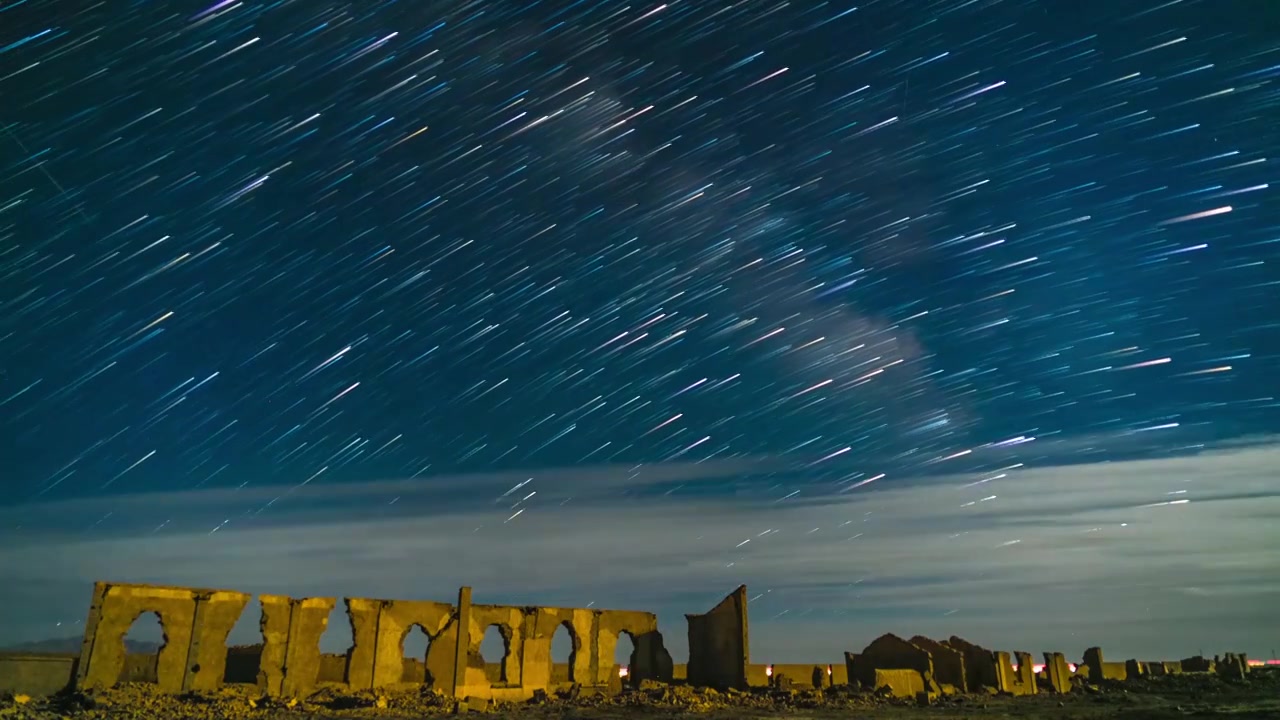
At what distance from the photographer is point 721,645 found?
96.4ft

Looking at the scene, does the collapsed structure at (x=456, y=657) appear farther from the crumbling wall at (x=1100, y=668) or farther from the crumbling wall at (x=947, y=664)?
the crumbling wall at (x=1100, y=668)

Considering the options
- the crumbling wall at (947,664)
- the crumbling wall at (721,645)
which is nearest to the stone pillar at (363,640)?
the crumbling wall at (721,645)

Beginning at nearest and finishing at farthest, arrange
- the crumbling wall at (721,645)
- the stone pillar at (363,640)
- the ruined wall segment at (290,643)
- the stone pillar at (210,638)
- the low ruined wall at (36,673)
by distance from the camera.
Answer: the low ruined wall at (36,673)
the stone pillar at (210,638)
the ruined wall segment at (290,643)
the stone pillar at (363,640)
the crumbling wall at (721,645)

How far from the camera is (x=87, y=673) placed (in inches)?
756

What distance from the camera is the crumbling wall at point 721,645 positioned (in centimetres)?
2867

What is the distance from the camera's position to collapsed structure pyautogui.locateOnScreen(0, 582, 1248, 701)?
2016cm

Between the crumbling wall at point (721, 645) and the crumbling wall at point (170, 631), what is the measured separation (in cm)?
1572

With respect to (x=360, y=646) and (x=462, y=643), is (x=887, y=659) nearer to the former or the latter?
(x=462, y=643)

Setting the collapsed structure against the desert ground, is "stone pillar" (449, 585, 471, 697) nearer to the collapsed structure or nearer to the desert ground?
the collapsed structure

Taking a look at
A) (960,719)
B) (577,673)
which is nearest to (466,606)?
(577,673)

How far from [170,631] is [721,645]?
58.0 feet

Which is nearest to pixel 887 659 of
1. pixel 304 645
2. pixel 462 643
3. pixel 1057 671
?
pixel 1057 671

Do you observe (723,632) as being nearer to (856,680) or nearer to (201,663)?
(856,680)

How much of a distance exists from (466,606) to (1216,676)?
4091 centimetres
